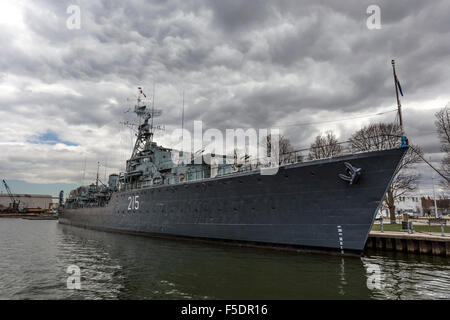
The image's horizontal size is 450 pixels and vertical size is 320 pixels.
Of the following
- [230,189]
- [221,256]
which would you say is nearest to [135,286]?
[221,256]

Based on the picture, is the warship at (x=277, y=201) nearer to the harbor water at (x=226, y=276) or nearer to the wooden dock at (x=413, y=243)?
the harbor water at (x=226, y=276)

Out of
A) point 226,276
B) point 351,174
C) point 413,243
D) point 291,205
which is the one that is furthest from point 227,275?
point 413,243

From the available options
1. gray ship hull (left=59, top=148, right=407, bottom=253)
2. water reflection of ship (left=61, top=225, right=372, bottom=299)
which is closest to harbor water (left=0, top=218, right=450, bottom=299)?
water reflection of ship (left=61, top=225, right=372, bottom=299)

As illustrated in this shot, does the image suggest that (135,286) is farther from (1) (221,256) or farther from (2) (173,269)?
(1) (221,256)

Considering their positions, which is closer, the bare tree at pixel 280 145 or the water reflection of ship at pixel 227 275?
the water reflection of ship at pixel 227 275

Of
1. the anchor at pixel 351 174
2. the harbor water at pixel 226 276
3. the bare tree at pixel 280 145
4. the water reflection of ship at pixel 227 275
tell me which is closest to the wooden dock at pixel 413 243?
the harbor water at pixel 226 276

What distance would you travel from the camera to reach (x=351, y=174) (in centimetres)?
1104

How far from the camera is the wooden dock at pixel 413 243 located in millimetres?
12910

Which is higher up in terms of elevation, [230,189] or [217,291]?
[230,189]

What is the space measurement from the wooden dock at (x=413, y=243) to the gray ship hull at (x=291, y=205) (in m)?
5.20
